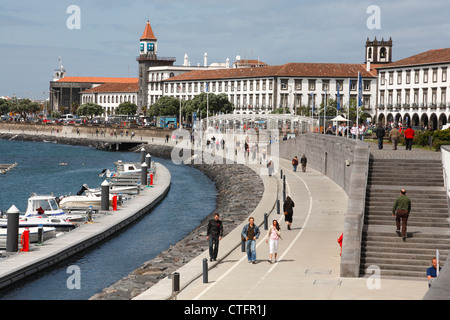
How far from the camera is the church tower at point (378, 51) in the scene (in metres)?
161

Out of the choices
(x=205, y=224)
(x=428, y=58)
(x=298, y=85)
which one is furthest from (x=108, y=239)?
(x=298, y=85)

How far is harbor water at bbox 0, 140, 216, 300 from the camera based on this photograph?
2820cm

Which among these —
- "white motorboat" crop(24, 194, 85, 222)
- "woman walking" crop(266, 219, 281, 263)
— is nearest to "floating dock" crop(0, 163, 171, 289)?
"white motorboat" crop(24, 194, 85, 222)

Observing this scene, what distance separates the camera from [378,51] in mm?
162125

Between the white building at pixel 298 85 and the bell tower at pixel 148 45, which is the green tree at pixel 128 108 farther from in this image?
the white building at pixel 298 85

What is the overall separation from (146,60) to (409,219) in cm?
16510

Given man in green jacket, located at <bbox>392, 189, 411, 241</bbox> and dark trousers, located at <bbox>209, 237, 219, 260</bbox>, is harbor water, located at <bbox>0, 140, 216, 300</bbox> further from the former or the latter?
man in green jacket, located at <bbox>392, 189, 411, 241</bbox>

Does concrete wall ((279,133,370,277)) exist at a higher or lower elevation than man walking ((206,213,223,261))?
higher

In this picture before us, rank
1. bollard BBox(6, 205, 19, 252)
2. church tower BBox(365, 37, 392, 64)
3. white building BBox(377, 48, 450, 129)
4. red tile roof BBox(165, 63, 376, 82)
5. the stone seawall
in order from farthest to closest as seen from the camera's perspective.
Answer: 1. church tower BBox(365, 37, 392, 64)
2. red tile roof BBox(165, 63, 376, 82)
3. white building BBox(377, 48, 450, 129)
4. bollard BBox(6, 205, 19, 252)
5. the stone seawall

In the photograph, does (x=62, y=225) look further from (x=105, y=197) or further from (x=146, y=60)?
(x=146, y=60)

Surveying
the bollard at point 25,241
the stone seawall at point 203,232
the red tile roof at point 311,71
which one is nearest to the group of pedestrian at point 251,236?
the stone seawall at point 203,232

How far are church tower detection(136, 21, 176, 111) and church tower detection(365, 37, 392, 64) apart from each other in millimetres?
53127

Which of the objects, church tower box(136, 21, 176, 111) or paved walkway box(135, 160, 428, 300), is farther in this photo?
church tower box(136, 21, 176, 111)

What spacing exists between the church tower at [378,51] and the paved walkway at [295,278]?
132877 mm
